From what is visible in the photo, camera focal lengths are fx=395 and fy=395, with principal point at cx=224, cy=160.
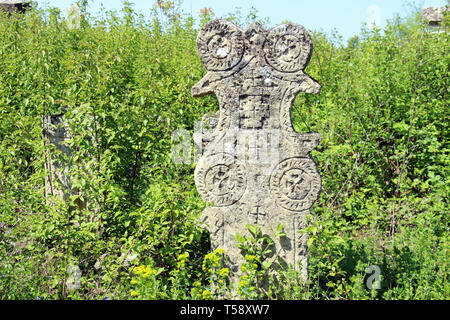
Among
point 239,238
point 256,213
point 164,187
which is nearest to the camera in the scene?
point 239,238

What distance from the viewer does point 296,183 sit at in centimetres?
336

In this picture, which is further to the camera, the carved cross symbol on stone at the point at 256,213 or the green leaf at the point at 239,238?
the carved cross symbol on stone at the point at 256,213

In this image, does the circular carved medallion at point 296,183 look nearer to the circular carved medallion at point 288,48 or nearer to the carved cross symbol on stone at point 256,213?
the carved cross symbol on stone at point 256,213

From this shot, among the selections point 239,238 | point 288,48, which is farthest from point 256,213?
point 288,48

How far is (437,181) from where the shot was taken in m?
4.82

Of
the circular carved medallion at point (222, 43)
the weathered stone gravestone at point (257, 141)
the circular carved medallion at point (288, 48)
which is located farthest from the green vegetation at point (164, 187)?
the circular carved medallion at point (288, 48)

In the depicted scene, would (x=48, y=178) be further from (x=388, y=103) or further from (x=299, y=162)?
(x=388, y=103)

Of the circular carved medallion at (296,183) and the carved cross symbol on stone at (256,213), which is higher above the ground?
the circular carved medallion at (296,183)

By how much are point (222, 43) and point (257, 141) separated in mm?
881

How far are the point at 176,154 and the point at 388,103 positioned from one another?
3.37m

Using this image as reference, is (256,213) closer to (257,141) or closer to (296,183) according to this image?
(296,183)

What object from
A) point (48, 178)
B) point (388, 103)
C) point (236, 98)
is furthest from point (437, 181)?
point (48, 178)

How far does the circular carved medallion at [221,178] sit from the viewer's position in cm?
341

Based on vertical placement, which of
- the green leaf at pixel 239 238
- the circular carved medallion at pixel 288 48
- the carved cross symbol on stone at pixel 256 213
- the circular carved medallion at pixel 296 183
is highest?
the circular carved medallion at pixel 288 48
